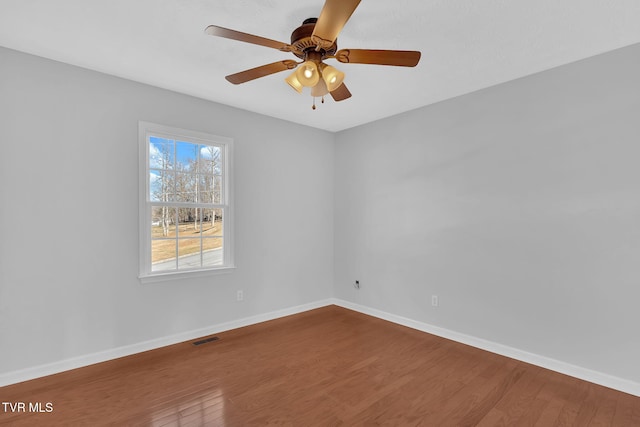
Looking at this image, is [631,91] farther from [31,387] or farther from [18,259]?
[31,387]

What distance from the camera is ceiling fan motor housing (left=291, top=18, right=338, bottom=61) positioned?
187 cm

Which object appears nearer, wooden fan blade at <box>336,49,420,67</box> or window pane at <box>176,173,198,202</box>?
wooden fan blade at <box>336,49,420,67</box>

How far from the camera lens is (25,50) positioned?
2.56 meters

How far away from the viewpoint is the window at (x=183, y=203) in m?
3.19

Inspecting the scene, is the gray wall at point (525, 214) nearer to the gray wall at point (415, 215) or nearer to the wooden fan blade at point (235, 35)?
the gray wall at point (415, 215)

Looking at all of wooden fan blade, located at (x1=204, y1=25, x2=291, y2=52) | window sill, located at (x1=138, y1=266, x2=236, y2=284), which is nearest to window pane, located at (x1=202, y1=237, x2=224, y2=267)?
window sill, located at (x1=138, y1=266, x2=236, y2=284)

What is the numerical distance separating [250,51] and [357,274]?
3179mm

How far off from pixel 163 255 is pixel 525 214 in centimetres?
365

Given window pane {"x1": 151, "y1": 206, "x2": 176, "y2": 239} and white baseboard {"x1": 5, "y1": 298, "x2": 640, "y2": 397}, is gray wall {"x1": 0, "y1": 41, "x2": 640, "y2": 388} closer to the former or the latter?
white baseboard {"x1": 5, "y1": 298, "x2": 640, "y2": 397}

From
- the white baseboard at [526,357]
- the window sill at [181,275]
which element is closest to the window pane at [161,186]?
the window sill at [181,275]

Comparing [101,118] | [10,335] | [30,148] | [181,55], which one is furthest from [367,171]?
[10,335]

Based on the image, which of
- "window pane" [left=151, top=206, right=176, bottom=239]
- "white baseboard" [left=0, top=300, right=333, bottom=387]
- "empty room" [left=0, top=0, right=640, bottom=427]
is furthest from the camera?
"window pane" [left=151, top=206, right=176, bottom=239]

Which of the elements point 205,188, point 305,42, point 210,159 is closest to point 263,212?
point 205,188

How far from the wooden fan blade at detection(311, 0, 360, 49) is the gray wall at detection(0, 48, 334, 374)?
87.2 inches
